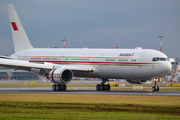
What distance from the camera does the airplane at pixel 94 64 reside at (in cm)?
4650

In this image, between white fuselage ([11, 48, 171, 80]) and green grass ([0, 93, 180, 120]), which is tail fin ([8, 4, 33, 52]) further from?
green grass ([0, 93, 180, 120])

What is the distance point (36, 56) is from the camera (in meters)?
55.7

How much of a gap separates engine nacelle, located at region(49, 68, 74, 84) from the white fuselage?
5.53 ft

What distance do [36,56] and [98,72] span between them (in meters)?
11.2

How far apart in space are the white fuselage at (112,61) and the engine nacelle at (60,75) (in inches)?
66.3

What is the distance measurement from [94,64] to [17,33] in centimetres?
1671

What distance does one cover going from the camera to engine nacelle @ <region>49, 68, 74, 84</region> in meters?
47.0

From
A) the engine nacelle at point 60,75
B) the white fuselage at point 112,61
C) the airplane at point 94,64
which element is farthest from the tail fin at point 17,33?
the engine nacelle at point 60,75

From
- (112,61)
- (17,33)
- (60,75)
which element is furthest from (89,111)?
(17,33)

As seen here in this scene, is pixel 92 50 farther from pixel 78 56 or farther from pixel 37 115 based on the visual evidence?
pixel 37 115

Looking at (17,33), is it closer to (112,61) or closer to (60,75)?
(60,75)

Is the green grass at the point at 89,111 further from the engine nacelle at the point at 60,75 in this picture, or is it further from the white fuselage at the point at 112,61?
the white fuselage at the point at 112,61

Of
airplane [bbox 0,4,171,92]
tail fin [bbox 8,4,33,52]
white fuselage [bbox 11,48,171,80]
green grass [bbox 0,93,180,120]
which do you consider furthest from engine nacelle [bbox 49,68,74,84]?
green grass [bbox 0,93,180,120]

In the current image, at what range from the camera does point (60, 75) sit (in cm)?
4688
